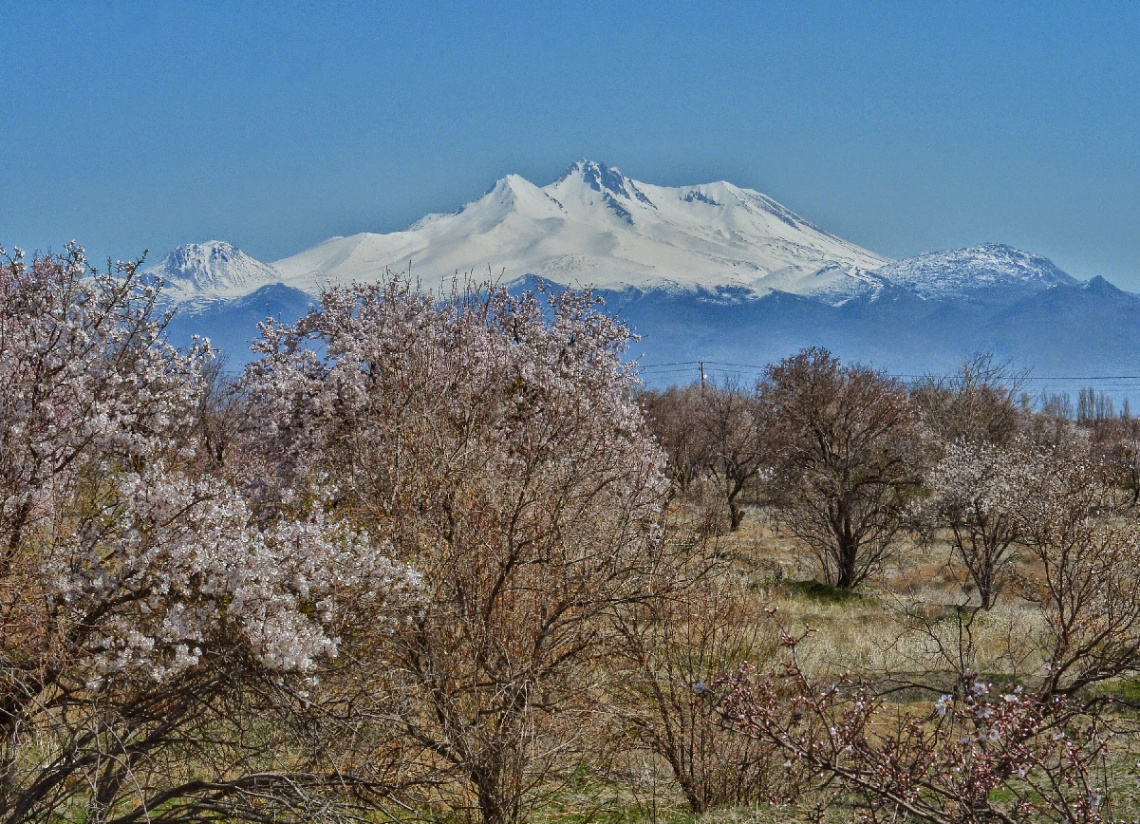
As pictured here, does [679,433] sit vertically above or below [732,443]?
above

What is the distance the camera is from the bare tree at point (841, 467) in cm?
2295

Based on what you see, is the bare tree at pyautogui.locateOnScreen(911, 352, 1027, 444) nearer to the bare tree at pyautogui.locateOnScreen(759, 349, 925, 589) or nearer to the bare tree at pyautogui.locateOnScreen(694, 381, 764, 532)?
the bare tree at pyautogui.locateOnScreen(694, 381, 764, 532)

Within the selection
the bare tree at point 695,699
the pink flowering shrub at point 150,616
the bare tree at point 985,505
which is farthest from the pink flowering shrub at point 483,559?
the bare tree at point 985,505

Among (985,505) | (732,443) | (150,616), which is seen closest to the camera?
(150,616)

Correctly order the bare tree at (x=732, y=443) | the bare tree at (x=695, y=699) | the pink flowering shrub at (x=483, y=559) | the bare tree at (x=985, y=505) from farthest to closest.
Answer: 1. the bare tree at (x=732, y=443)
2. the bare tree at (x=985, y=505)
3. the bare tree at (x=695, y=699)
4. the pink flowering shrub at (x=483, y=559)

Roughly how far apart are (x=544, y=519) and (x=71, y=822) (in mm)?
4136

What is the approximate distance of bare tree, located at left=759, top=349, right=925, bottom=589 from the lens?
2295 cm

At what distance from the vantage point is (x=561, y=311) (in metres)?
17.4

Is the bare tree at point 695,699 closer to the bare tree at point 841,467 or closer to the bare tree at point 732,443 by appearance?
the bare tree at point 841,467

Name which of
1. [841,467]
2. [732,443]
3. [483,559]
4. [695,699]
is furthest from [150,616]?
[732,443]

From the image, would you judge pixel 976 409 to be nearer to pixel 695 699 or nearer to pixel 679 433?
pixel 679 433

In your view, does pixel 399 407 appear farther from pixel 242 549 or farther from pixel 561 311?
pixel 561 311

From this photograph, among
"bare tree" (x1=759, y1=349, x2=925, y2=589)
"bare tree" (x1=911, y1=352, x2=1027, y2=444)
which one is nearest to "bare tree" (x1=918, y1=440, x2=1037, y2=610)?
"bare tree" (x1=759, y1=349, x2=925, y2=589)

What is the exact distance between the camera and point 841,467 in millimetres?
23016
